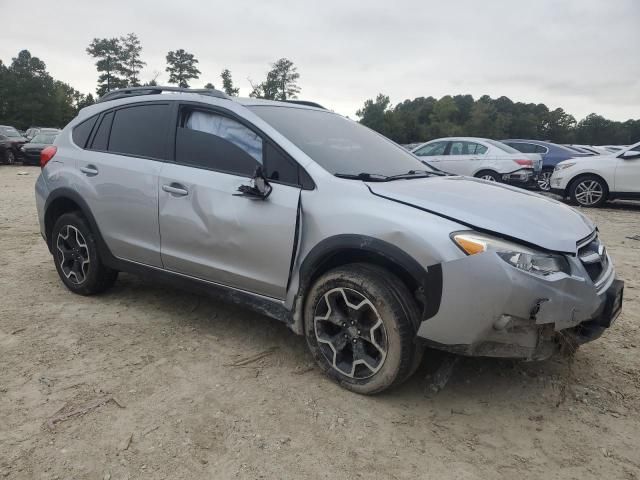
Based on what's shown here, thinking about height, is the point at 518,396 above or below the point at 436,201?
below

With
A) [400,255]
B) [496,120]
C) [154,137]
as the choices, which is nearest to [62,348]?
[154,137]

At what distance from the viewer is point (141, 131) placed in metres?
3.83

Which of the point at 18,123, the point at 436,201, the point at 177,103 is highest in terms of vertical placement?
the point at 177,103

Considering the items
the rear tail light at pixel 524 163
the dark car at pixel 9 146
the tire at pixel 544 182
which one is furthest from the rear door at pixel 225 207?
the dark car at pixel 9 146

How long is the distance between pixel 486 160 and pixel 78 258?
366 inches

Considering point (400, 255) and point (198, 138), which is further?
point (198, 138)

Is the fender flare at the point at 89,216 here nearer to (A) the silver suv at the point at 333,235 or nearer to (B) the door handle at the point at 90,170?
(A) the silver suv at the point at 333,235

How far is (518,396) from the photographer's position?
2826 mm

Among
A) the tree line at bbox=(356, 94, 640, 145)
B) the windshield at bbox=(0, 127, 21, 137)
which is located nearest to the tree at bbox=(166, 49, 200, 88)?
the tree line at bbox=(356, 94, 640, 145)

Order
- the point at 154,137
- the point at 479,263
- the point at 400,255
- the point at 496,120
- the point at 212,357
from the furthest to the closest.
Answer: the point at 496,120, the point at 154,137, the point at 212,357, the point at 400,255, the point at 479,263

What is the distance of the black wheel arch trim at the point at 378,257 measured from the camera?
2.44 m

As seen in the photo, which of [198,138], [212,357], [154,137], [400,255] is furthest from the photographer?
[154,137]

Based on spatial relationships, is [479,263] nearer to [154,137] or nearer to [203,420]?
[203,420]

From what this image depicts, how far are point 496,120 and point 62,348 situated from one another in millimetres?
73413
